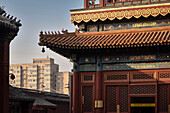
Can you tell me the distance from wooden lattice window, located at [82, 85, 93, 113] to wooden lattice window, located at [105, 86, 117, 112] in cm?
100

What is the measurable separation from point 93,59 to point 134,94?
3.36 m

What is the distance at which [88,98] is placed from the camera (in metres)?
23.2

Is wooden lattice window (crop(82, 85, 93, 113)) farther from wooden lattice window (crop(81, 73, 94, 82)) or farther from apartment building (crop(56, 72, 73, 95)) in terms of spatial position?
apartment building (crop(56, 72, 73, 95))

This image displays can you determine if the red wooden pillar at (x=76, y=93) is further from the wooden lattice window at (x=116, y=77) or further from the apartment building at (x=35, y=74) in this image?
the apartment building at (x=35, y=74)

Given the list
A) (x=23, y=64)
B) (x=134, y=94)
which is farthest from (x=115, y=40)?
(x=23, y=64)

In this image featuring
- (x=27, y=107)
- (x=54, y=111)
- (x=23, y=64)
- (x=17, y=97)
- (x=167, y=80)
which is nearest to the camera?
(x=167, y=80)

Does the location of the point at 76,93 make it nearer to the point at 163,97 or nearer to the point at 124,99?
the point at 124,99

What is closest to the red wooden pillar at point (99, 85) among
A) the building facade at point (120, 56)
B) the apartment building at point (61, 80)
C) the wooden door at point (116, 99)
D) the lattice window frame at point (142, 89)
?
the building facade at point (120, 56)

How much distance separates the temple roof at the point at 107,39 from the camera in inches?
849

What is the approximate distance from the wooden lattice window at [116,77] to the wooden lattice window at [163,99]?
219cm

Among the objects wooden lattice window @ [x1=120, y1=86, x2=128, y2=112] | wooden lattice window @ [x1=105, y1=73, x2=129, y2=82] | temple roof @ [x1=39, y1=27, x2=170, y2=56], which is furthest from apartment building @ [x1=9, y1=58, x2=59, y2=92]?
wooden lattice window @ [x1=120, y1=86, x2=128, y2=112]

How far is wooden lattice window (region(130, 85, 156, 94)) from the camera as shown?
22.3 meters

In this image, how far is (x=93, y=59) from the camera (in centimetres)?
2350

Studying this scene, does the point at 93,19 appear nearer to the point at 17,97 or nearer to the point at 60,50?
the point at 60,50
